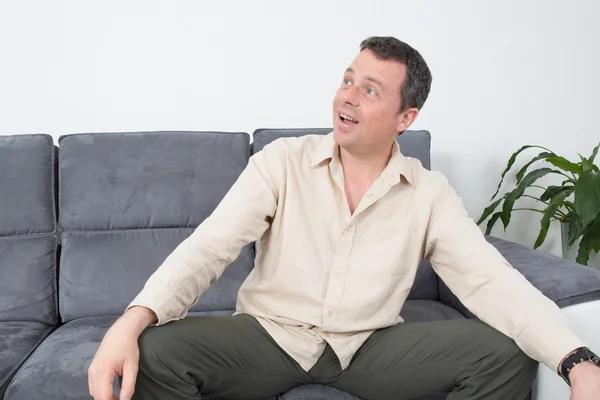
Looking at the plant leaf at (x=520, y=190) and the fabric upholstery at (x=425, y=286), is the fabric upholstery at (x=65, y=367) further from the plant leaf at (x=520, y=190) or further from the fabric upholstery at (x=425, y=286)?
the plant leaf at (x=520, y=190)

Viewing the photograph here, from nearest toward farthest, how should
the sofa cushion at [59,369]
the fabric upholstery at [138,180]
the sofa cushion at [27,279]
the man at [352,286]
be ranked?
the man at [352,286]
the sofa cushion at [59,369]
the sofa cushion at [27,279]
the fabric upholstery at [138,180]

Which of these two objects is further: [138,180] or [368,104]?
[138,180]

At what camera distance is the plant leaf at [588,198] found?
2109mm

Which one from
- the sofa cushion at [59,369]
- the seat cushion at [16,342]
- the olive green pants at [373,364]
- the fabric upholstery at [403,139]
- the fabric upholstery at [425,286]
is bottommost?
the seat cushion at [16,342]

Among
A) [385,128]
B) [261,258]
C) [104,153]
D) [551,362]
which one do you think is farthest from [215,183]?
[551,362]

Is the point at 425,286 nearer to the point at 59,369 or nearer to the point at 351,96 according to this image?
the point at 351,96

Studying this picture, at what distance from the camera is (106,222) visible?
1968 mm

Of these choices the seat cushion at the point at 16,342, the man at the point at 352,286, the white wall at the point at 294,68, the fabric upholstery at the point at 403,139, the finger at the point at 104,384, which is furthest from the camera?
the white wall at the point at 294,68

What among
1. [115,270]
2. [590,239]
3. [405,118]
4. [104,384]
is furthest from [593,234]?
[104,384]

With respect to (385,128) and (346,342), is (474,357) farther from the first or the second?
(385,128)

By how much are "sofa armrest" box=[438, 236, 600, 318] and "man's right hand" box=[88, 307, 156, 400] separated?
103cm

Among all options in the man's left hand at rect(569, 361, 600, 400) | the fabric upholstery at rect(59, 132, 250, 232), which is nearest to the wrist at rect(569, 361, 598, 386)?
the man's left hand at rect(569, 361, 600, 400)

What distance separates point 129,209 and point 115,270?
20cm

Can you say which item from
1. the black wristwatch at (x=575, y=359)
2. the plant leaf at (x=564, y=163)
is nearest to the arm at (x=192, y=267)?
the black wristwatch at (x=575, y=359)
